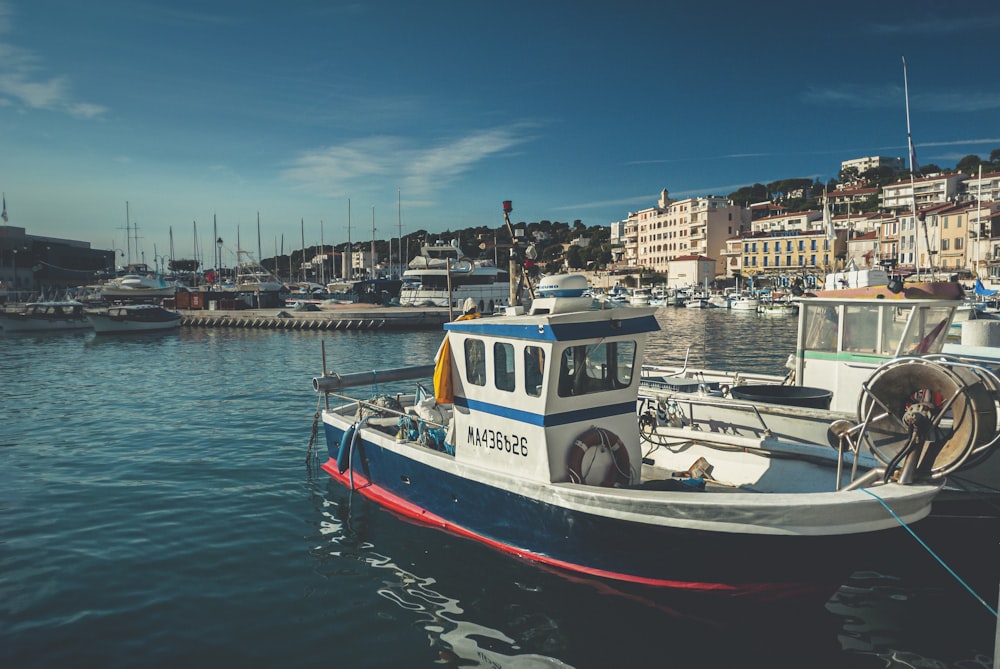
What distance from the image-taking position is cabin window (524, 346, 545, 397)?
7947mm

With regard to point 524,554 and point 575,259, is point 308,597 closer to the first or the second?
point 524,554

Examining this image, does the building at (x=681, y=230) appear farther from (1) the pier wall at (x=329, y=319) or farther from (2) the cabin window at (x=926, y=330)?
(2) the cabin window at (x=926, y=330)

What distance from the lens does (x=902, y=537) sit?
9.50 metres

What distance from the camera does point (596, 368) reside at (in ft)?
27.1

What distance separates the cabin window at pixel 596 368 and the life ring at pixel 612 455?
23.1 inches

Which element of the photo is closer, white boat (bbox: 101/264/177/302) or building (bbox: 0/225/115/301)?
white boat (bbox: 101/264/177/302)

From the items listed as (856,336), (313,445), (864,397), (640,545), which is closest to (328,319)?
(313,445)

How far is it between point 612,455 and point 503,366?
6.14 feet

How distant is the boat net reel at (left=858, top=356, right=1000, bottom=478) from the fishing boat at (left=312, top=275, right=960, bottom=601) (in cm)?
14

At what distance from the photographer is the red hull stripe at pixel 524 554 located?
7.07 m

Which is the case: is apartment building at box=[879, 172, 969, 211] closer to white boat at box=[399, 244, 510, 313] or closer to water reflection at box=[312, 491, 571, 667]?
white boat at box=[399, 244, 510, 313]

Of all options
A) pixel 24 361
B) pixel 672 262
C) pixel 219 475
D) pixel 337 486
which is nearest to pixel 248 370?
pixel 24 361

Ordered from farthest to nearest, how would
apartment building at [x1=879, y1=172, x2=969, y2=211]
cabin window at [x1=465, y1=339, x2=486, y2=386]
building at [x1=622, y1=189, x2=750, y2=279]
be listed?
building at [x1=622, y1=189, x2=750, y2=279], apartment building at [x1=879, y1=172, x2=969, y2=211], cabin window at [x1=465, y1=339, x2=486, y2=386]

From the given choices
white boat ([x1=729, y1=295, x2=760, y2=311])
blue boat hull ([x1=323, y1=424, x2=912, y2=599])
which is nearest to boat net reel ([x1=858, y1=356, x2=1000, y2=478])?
blue boat hull ([x1=323, y1=424, x2=912, y2=599])
